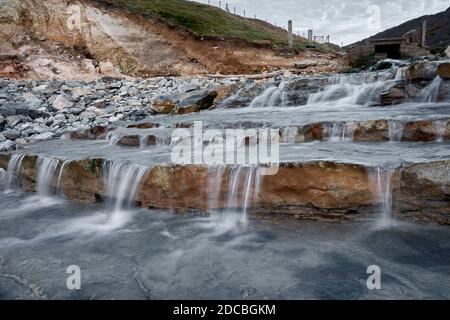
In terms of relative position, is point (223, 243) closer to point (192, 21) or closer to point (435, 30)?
point (192, 21)

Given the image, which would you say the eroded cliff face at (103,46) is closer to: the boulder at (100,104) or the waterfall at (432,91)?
the boulder at (100,104)

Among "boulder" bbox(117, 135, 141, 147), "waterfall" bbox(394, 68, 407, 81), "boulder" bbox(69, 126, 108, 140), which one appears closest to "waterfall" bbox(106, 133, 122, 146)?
"boulder" bbox(117, 135, 141, 147)

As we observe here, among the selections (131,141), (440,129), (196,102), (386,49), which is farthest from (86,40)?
(440,129)

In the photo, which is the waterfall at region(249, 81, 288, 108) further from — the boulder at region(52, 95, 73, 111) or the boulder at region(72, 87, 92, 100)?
the boulder at region(72, 87, 92, 100)

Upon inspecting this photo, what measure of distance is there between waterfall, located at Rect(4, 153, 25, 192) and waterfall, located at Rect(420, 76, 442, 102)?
8.11 metres

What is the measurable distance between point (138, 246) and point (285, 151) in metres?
2.48

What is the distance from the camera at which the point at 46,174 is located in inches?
255

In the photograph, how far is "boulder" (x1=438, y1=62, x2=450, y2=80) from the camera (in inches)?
337

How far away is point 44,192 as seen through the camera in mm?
6449
